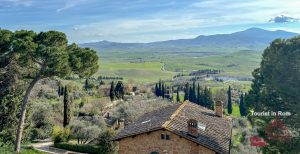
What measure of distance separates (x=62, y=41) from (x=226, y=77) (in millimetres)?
172589

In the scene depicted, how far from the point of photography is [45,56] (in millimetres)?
30047

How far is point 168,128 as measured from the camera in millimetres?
25125

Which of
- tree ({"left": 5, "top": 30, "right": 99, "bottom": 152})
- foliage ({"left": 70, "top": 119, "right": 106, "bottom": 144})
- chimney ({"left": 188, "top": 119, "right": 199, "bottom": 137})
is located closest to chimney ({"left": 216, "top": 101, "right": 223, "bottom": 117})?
chimney ({"left": 188, "top": 119, "right": 199, "bottom": 137})

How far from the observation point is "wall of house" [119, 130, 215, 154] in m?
24.9

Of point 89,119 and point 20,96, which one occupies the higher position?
point 20,96

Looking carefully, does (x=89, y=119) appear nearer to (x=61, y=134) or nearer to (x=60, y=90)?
(x=61, y=134)

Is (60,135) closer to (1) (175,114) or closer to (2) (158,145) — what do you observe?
(1) (175,114)

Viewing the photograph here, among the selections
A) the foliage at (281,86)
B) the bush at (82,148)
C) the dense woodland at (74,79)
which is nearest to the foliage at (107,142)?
the dense woodland at (74,79)

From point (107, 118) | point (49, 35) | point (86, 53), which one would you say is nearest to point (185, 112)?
point (86, 53)

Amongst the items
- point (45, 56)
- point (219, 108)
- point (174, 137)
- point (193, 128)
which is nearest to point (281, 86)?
point (193, 128)

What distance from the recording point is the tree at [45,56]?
29531 millimetres

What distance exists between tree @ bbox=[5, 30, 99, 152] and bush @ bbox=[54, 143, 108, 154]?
13.0 meters

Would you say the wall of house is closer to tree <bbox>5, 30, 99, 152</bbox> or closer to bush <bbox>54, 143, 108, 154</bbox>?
tree <bbox>5, 30, 99, 152</bbox>

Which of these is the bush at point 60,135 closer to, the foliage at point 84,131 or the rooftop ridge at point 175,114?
the foliage at point 84,131
